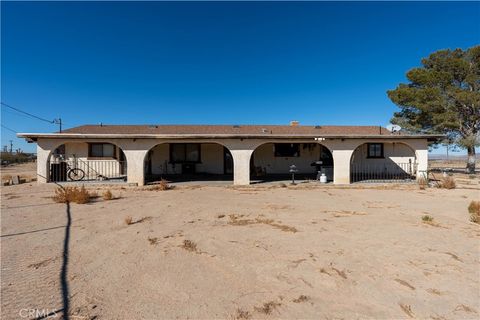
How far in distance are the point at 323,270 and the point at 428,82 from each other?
2618 cm

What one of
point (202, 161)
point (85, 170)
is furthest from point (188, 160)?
point (85, 170)

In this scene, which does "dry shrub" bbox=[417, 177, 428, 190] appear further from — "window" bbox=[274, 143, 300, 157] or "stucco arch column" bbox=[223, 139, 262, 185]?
"stucco arch column" bbox=[223, 139, 262, 185]

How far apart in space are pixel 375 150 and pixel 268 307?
1710cm

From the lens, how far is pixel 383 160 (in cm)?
1677

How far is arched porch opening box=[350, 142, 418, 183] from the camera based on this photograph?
54.6ft

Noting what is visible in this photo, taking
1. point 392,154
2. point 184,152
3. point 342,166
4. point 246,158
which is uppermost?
point 184,152

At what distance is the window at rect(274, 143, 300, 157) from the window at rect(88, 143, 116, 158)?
11.8 meters

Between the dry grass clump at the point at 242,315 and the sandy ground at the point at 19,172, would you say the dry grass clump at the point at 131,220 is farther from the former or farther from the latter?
the sandy ground at the point at 19,172

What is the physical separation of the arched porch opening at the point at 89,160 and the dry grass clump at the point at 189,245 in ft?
38.7

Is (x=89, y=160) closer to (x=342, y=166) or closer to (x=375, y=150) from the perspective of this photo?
(x=342, y=166)

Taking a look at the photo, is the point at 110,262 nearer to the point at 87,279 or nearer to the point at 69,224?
the point at 87,279

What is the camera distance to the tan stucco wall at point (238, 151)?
12477 mm

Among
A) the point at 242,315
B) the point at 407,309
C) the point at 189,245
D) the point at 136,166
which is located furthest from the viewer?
the point at 136,166

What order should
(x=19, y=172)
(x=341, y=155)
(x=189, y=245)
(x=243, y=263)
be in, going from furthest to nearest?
(x=19, y=172), (x=341, y=155), (x=189, y=245), (x=243, y=263)
